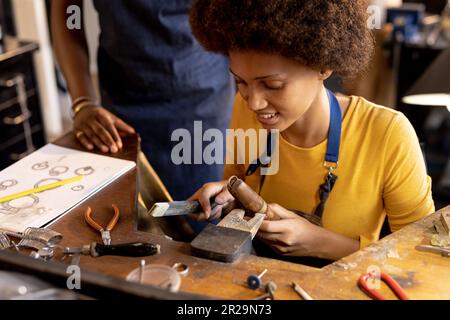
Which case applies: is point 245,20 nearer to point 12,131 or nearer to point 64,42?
point 64,42

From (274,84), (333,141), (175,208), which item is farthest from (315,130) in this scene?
(175,208)

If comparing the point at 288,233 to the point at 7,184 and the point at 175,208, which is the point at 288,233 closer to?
the point at 175,208

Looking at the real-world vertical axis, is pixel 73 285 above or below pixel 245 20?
below

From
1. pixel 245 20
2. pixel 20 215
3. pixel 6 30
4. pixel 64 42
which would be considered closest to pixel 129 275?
pixel 20 215

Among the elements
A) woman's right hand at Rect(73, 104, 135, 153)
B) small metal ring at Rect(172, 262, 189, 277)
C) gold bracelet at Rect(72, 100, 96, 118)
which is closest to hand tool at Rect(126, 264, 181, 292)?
small metal ring at Rect(172, 262, 189, 277)

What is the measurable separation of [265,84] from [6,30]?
2.28 metres

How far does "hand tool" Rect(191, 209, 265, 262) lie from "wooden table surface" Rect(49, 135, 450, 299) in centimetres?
1

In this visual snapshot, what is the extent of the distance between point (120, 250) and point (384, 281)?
42cm

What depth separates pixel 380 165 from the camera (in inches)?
43.8

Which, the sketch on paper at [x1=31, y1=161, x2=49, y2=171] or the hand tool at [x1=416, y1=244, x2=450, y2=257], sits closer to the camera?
the hand tool at [x1=416, y1=244, x2=450, y2=257]

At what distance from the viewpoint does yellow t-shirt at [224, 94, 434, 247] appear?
1.09m

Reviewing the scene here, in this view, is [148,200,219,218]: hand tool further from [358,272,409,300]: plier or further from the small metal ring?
[358,272,409,300]: plier

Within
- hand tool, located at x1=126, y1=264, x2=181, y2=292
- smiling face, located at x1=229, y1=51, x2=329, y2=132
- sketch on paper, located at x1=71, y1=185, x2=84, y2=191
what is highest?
smiling face, located at x1=229, y1=51, x2=329, y2=132
